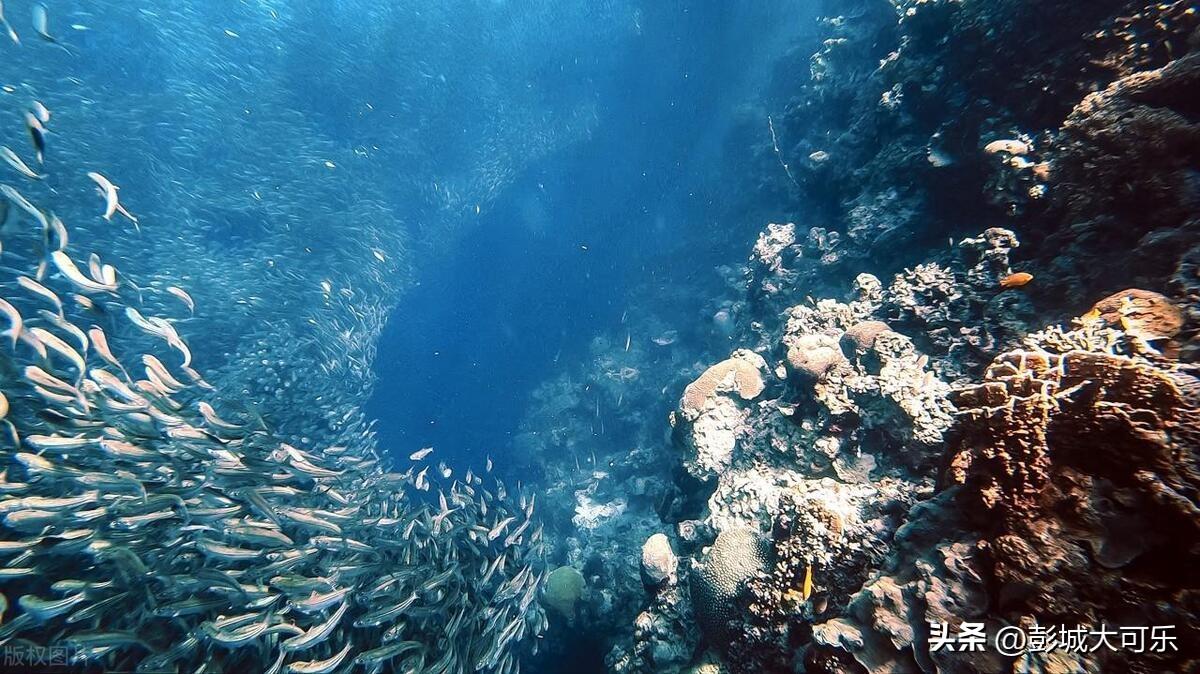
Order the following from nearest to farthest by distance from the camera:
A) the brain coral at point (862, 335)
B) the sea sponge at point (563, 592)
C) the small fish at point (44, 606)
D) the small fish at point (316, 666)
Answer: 1. the small fish at point (44, 606)
2. the small fish at point (316, 666)
3. the brain coral at point (862, 335)
4. the sea sponge at point (563, 592)

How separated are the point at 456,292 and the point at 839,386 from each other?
15.8m

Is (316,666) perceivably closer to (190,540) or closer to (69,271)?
(190,540)

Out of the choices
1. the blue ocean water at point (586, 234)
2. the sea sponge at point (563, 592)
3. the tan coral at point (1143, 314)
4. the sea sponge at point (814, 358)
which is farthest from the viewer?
the blue ocean water at point (586, 234)

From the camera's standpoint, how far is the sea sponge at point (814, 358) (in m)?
5.15

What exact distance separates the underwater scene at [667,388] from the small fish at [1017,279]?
0.19 feet

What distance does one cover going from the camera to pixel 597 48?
22.7 metres

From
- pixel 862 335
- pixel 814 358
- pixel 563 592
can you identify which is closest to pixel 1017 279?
pixel 862 335

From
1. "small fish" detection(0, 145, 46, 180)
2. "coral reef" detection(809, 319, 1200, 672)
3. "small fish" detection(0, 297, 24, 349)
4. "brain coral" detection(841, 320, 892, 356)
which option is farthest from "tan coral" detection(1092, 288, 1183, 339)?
"small fish" detection(0, 145, 46, 180)

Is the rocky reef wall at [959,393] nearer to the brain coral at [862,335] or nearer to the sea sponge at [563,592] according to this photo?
the brain coral at [862,335]

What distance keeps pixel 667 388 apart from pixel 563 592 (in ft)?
21.9

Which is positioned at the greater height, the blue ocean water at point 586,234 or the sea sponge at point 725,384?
the blue ocean water at point 586,234

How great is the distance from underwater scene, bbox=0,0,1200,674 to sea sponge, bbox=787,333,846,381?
52 mm

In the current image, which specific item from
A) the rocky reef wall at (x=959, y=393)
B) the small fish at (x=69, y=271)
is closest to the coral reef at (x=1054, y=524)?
the rocky reef wall at (x=959, y=393)

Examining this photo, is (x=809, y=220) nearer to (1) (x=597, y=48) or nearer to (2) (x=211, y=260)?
(2) (x=211, y=260)
